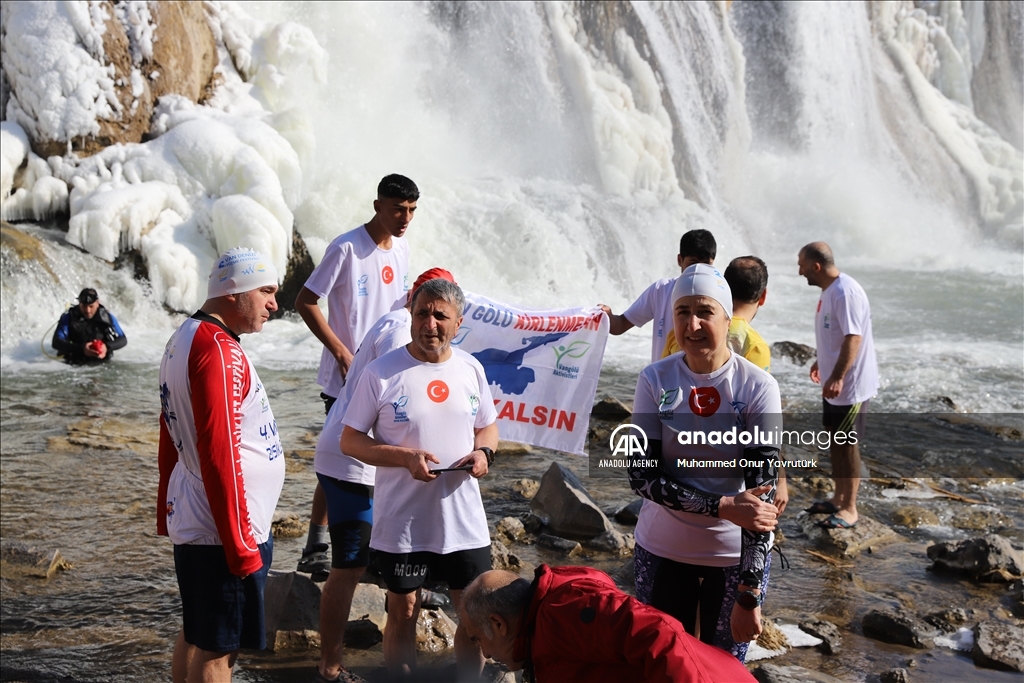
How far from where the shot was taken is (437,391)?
139 inches

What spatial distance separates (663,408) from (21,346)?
33.3ft

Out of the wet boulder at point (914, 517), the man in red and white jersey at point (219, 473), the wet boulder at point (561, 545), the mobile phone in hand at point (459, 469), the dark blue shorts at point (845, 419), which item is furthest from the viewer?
the wet boulder at point (914, 517)

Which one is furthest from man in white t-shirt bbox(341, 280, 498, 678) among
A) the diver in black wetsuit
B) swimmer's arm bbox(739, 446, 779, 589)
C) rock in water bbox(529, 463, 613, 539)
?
the diver in black wetsuit

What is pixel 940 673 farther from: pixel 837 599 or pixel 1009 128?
pixel 1009 128

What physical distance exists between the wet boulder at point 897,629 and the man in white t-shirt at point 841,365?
1.32 m

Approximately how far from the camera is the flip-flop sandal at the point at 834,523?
6105 mm

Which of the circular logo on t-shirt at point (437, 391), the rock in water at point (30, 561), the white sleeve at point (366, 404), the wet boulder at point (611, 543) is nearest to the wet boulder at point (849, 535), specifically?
the wet boulder at point (611, 543)

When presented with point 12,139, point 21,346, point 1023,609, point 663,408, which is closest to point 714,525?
point 663,408

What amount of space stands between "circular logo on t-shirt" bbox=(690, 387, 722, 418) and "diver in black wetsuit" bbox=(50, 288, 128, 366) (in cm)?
884

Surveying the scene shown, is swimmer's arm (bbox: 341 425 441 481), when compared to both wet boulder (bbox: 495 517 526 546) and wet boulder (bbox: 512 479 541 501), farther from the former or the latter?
wet boulder (bbox: 512 479 541 501)

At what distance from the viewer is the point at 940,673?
439 cm

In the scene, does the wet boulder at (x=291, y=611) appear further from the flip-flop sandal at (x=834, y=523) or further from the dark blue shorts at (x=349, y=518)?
the flip-flop sandal at (x=834, y=523)

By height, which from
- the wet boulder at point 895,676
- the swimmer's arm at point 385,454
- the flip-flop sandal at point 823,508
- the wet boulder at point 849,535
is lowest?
the wet boulder at point 895,676

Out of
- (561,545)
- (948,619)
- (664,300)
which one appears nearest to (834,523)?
(948,619)
